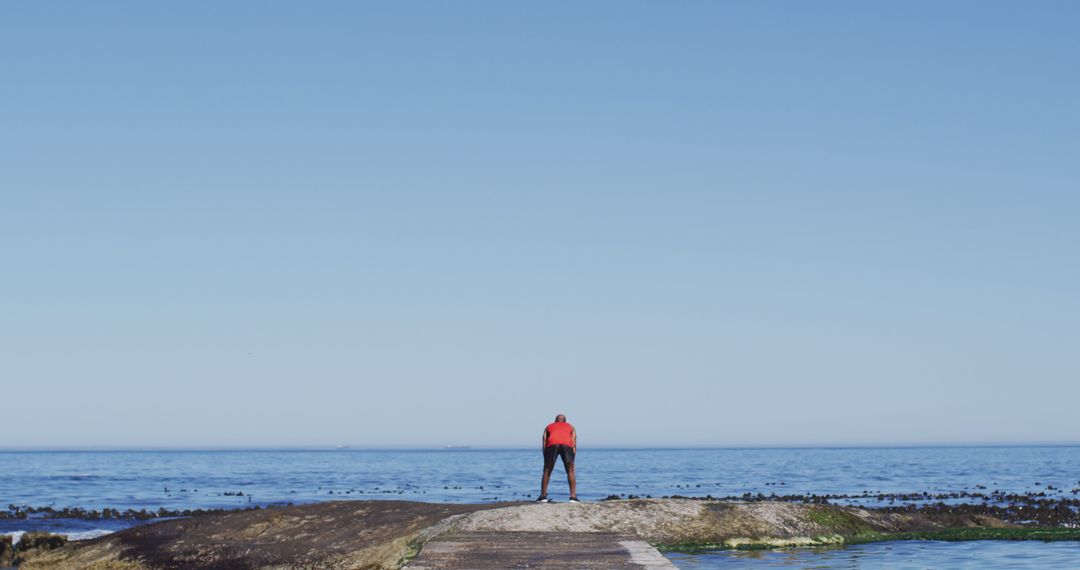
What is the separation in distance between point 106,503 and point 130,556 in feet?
144

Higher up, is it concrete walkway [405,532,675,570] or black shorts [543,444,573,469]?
black shorts [543,444,573,469]

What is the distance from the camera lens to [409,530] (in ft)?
81.7

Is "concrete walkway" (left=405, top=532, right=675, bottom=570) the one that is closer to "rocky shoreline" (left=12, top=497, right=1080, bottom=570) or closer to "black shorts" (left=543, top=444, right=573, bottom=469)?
"rocky shoreline" (left=12, top=497, right=1080, bottom=570)

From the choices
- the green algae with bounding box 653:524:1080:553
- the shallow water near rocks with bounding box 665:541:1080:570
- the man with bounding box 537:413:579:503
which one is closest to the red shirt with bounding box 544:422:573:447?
the man with bounding box 537:413:579:503

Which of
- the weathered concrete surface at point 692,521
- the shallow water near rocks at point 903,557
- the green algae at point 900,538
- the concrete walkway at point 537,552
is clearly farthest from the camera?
the green algae at point 900,538

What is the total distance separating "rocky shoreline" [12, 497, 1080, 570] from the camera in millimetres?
24406

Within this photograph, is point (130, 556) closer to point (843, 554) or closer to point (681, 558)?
point (681, 558)

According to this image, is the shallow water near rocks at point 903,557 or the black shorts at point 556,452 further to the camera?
the black shorts at point 556,452

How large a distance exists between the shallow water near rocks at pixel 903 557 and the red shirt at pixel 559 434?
17.2ft

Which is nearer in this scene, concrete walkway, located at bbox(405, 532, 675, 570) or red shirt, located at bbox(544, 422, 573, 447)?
concrete walkway, located at bbox(405, 532, 675, 570)

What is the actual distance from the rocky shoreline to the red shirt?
2.58 metres

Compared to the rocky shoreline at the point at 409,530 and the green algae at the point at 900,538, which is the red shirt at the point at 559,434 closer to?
the rocky shoreline at the point at 409,530

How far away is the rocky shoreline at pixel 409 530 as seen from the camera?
24406 mm

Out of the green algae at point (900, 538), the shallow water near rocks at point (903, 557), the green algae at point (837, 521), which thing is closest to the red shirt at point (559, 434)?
the green algae at point (900, 538)
